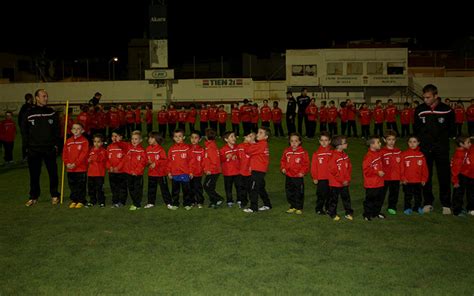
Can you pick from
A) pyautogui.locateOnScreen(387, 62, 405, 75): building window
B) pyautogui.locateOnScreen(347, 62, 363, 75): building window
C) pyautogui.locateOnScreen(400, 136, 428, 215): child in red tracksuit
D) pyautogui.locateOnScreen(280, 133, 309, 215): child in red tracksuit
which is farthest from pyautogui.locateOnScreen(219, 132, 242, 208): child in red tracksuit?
pyautogui.locateOnScreen(387, 62, 405, 75): building window

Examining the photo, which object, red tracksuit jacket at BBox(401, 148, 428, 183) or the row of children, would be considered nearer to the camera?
the row of children

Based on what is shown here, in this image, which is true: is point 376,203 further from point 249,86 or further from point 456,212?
point 249,86

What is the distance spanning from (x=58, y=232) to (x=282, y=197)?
440 centimetres

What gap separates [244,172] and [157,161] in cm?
160

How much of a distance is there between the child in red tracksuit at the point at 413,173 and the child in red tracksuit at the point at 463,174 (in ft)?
1.74

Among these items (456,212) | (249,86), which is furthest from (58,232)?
(249,86)

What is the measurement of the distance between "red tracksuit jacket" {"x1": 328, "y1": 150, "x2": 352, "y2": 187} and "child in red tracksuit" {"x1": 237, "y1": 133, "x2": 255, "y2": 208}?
5.30 feet

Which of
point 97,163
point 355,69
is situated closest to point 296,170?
point 97,163

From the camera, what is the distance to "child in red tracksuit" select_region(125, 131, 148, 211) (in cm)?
943

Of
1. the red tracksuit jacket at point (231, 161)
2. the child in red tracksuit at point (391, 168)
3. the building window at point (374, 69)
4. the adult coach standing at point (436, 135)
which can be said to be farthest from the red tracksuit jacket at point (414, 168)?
the building window at point (374, 69)

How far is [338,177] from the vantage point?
8328 millimetres

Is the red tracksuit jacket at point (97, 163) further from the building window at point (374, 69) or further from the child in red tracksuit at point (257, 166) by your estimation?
the building window at point (374, 69)

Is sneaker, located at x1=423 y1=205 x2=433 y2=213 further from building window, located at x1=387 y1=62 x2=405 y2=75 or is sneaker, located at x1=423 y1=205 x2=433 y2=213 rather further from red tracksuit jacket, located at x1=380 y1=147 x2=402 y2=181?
building window, located at x1=387 y1=62 x2=405 y2=75

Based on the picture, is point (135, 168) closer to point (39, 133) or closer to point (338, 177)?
point (39, 133)
